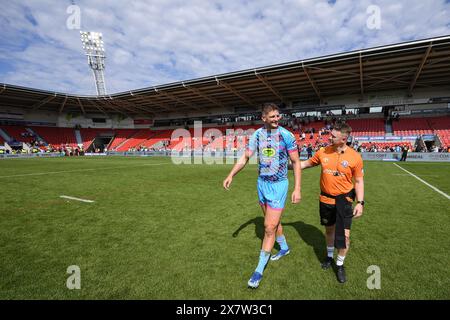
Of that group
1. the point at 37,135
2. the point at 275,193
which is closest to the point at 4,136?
the point at 37,135

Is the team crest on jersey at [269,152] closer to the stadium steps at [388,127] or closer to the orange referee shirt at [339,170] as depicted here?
the orange referee shirt at [339,170]

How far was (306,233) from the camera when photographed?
4.66m

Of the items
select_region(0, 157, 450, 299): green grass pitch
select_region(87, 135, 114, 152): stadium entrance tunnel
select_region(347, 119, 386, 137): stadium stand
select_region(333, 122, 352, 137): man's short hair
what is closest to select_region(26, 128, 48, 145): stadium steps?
select_region(87, 135, 114, 152): stadium entrance tunnel

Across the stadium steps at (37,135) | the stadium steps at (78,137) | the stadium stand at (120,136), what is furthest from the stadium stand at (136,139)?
the stadium steps at (37,135)

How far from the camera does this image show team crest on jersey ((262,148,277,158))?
316cm

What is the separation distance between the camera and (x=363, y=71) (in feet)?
87.5

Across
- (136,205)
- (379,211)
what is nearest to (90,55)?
(136,205)

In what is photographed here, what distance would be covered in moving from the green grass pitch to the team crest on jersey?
161 centimetres

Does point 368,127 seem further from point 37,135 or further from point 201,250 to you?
point 37,135

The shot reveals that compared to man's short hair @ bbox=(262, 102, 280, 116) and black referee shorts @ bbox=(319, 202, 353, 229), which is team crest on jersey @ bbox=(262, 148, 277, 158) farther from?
black referee shorts @ bbox=(319, 202, 353, 229)

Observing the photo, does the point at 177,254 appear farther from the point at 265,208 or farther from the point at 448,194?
the point at 448,194

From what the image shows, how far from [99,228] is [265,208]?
366cm

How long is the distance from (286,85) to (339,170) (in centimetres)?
3184

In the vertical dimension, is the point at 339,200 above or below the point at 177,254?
above
